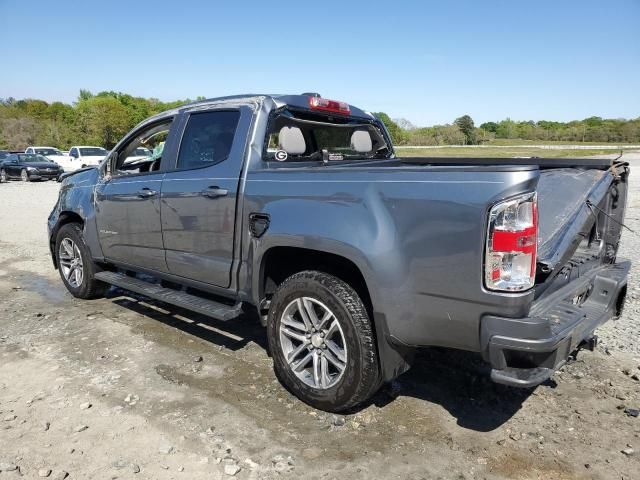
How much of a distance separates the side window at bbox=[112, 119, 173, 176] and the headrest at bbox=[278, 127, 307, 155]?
122cm

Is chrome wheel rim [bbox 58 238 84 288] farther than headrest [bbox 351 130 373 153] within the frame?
Yes

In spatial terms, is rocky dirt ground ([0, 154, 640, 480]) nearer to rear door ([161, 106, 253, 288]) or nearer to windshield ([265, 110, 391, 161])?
rear door ([161, 106, 253, 288])

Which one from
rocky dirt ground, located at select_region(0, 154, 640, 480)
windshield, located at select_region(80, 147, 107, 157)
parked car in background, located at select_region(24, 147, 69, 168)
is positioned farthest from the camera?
parked car in background, located at select_region(24, 147, 69, 168)

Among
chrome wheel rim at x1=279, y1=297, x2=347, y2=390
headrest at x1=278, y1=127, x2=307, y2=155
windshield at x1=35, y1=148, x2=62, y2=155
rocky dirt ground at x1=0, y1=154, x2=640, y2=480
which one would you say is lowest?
rocky dirt ground at x1=0, y1=154, x2=640, y2=480

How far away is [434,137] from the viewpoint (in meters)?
73.9

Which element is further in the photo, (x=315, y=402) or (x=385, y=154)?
(x=385, y=154)

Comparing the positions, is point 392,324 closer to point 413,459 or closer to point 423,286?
point 423,286

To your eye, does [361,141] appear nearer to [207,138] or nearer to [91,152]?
[207,138]

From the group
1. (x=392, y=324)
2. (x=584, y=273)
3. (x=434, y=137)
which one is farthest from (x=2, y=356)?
(x=434, y=137)

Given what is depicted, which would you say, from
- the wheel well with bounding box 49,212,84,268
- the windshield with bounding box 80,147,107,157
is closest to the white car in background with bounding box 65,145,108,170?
the windshield with bounding box 80,147,107,157

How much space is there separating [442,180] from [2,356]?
382 cm

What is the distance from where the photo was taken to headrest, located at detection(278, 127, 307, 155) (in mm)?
3959

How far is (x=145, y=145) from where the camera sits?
5266 mm

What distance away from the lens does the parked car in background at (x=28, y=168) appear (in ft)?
82.9
